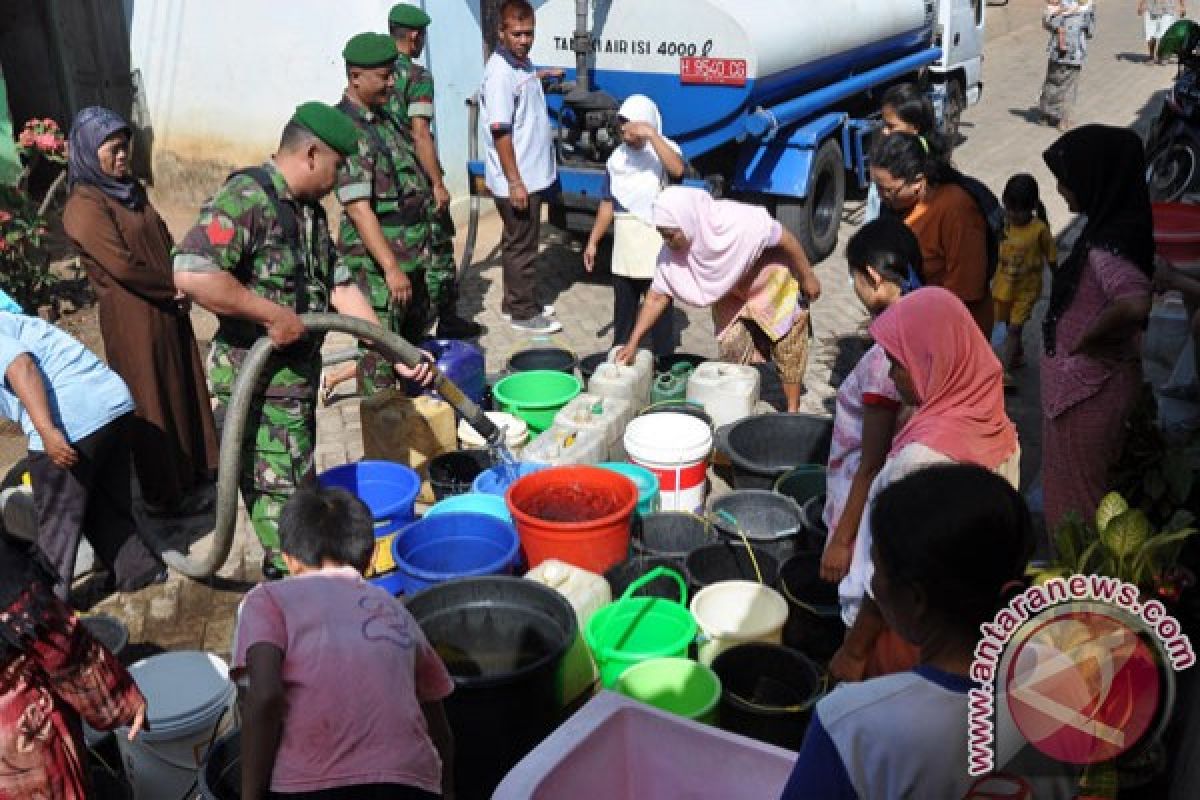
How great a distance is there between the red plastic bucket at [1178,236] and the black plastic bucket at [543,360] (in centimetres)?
299

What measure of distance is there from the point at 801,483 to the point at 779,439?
17.7 inches

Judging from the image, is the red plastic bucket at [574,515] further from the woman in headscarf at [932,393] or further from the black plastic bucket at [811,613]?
the woman in headscarf at [932,393]

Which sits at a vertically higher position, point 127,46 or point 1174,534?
point 127,46

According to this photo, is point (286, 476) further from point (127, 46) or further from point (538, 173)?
point (127, 46)

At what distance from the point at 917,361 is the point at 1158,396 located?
11.1 feet

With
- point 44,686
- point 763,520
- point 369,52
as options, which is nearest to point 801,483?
point 763,520

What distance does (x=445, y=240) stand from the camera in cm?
634

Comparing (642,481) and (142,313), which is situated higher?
(142,313)

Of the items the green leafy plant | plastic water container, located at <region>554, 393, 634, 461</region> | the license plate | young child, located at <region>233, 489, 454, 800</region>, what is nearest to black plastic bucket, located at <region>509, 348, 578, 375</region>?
plastic water container, located at <region>554, 393, 634, 461</region>

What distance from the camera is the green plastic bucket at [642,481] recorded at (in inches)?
182

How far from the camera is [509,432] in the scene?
5203mm

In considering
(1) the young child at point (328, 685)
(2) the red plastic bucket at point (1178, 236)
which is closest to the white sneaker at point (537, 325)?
(2) the red plastic bucket at point (1178, 236)

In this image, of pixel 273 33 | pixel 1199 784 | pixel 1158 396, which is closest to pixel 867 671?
pixel 1199 784

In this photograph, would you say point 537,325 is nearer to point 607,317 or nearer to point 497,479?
point 607,317
